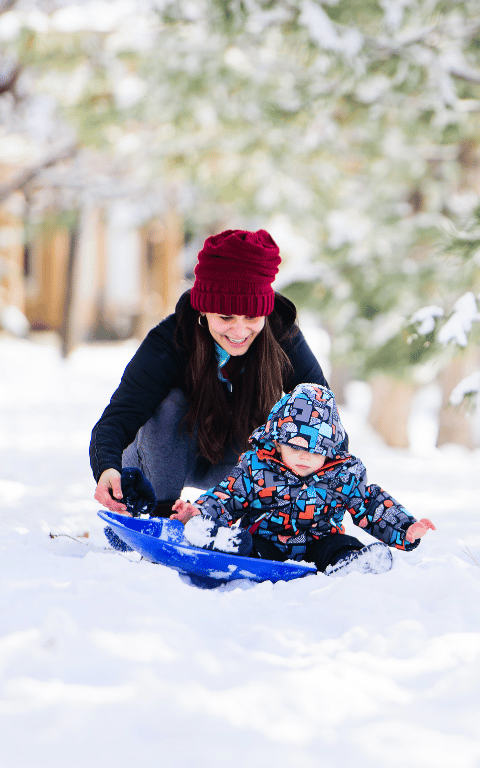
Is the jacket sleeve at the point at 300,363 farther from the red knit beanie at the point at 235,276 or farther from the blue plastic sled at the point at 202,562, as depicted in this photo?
the blue plastic sled at the point at 202,562

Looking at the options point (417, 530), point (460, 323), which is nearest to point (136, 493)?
point (417, 530)

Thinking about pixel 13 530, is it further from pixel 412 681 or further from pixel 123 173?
pixel 123 173

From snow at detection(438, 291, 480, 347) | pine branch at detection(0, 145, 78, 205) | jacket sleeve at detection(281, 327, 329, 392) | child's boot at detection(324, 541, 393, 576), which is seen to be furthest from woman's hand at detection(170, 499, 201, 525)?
pine branch at detection(0, 145, 78, 205)

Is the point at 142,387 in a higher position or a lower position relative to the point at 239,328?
lower

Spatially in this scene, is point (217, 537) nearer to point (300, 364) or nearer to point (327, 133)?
point (300, 364)

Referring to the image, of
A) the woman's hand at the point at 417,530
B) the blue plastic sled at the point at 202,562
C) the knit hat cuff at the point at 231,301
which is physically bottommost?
the blue plastic sled at the point at 202,562

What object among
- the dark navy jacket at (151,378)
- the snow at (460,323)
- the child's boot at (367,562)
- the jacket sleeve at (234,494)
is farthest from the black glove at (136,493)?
the snow at (460,323)

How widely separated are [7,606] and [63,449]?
3.61m

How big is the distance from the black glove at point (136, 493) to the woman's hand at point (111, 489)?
10 centimetres

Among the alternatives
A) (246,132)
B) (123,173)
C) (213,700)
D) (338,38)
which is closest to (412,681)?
(213,700)

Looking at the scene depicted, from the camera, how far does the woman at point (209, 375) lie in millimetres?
2513

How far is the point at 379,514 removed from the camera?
241 centimetres

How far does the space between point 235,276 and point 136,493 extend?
2.77 feet

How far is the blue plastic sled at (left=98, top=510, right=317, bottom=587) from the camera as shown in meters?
2.12
